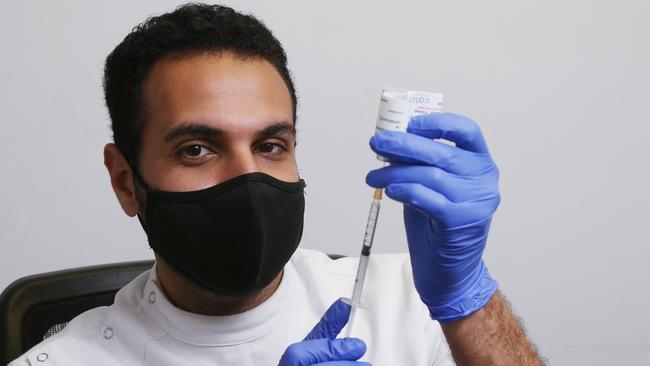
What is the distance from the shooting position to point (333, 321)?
50.2 inches

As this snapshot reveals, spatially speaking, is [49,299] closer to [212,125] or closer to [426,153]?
[212,125]

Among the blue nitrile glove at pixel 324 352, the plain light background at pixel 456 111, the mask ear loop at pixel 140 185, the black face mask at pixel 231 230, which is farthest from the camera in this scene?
the plain light background at pixel 456 111

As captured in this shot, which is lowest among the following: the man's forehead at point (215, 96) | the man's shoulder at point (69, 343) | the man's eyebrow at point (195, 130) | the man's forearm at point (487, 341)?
the man's shoulder at point (69, 343)

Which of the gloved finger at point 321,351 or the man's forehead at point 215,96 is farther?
the man's forehead at point 215,96

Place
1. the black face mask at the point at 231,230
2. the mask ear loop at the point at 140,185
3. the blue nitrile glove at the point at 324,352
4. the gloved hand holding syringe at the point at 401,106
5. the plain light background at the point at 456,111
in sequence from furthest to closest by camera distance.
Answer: the plain light background at the point at 456,111, the mask ear loop at the point at 140,185, the black face mask at the point at 231,230, the blue nitrile glove at the point at 324,352, the gloved hand holding syringe at the point at 401,106

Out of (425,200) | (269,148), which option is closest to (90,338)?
(269,148)

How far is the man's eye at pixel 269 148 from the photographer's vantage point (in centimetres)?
140

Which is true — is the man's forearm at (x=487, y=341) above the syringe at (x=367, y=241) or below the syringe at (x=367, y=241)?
below

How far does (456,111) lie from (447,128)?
115 cm

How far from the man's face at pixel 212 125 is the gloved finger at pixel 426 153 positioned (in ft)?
1.05

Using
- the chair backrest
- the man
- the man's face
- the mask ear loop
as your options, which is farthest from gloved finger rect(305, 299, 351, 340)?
the chair backrest

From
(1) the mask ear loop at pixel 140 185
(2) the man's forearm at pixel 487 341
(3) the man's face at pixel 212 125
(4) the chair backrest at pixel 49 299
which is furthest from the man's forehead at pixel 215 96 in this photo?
(2) the man's forearm at pixel 487 341

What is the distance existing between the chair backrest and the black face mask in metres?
0.30

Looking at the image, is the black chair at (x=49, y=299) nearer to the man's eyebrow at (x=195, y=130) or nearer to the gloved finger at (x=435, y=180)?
the man's eyebrow at (x=195, y=130)
